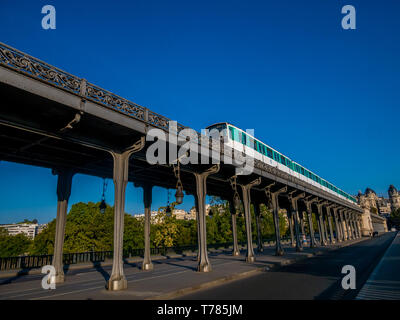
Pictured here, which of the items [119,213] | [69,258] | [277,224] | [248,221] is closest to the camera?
[119,213]

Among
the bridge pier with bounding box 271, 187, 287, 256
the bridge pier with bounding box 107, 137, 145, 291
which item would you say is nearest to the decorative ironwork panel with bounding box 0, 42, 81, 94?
the bridge pier with bounding box 107, 137, 145, 291

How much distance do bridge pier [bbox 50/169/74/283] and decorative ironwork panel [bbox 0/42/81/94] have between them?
256 inches

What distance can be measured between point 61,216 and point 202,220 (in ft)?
26.5

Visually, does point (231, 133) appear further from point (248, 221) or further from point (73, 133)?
point (73, 133)

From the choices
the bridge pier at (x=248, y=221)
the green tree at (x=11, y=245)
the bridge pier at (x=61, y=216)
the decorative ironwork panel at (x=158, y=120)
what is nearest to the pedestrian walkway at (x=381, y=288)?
the bridge pier at (x=248, y=221)

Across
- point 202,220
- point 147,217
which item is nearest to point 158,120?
point 202,220

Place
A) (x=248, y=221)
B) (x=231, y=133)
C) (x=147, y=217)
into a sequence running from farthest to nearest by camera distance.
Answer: (x=231, y=133), (x=248, y=221), (x=147, y=217)

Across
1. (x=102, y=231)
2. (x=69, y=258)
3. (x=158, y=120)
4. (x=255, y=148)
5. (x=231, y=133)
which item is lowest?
(x=69, y=258)

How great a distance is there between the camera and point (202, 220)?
658 inches

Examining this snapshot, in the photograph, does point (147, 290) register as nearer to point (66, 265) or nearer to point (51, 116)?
point (51, 116)

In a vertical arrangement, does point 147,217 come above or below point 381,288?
above

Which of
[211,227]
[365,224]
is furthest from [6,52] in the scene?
[365,224]
